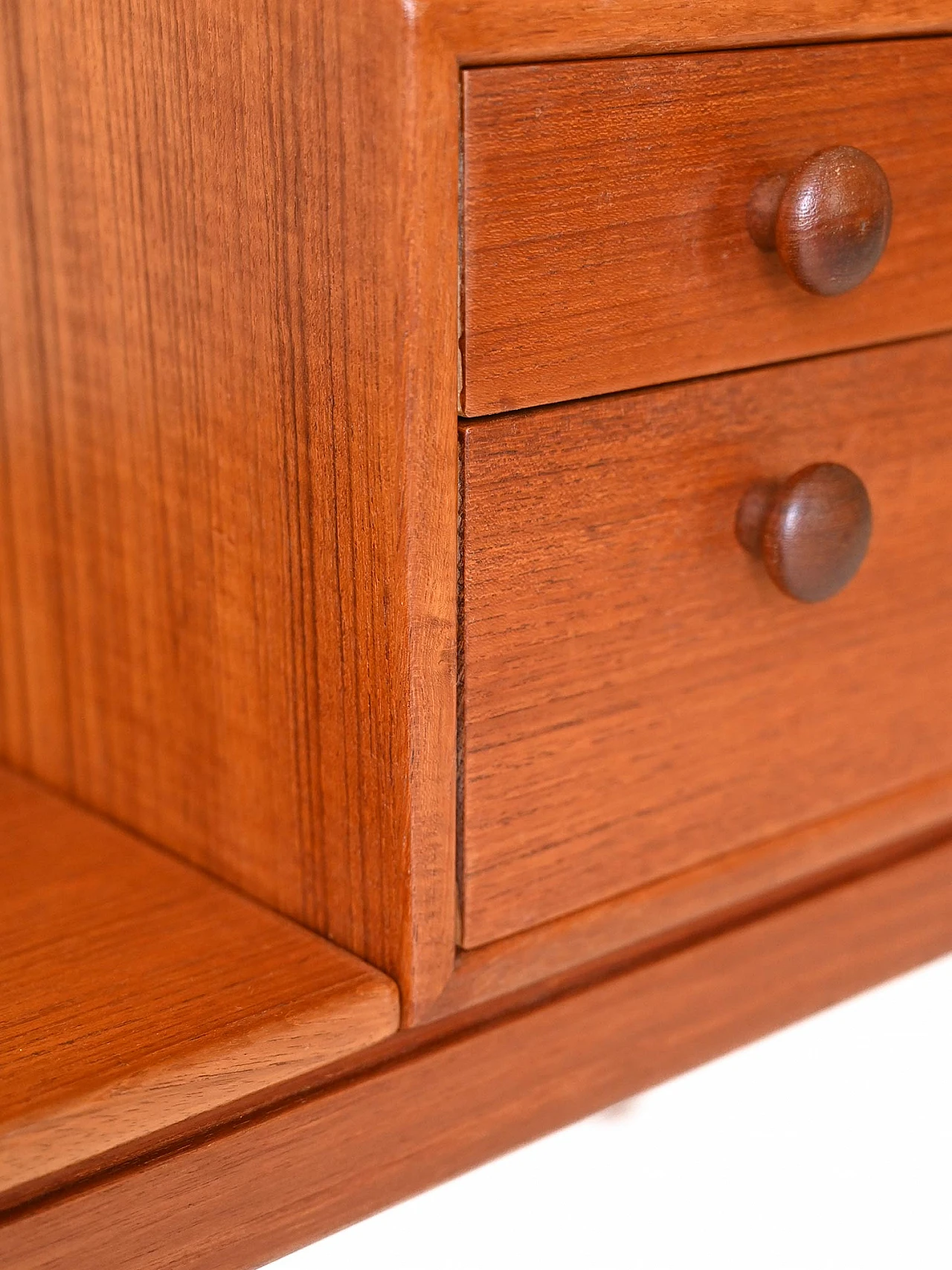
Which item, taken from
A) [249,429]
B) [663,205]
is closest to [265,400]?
[249,429]

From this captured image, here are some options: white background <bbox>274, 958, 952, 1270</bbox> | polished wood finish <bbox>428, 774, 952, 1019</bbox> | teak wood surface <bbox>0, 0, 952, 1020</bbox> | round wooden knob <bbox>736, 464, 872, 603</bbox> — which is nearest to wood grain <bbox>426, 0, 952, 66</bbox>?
teak wood surface <bbox>0, 0, 952, 1020</bbox>

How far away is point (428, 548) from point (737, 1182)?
0.28 m

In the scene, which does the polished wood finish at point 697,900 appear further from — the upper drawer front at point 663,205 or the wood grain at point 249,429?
the upper drawer front at point 663,205

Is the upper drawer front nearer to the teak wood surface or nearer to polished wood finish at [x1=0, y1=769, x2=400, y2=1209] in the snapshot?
the teak wood surface

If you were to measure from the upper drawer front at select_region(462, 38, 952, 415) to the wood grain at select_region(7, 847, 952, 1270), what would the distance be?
0.70 ft

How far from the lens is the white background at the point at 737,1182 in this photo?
0.56 m

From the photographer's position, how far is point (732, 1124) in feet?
2.09

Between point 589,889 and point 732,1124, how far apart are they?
0.15 metres

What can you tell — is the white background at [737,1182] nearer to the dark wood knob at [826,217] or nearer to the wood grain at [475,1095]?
the wood grain at [475,1095]

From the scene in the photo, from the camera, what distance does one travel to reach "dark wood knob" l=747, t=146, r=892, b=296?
1.61 feet

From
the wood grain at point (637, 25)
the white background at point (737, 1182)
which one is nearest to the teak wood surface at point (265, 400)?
the wood grain at point (637, 25)

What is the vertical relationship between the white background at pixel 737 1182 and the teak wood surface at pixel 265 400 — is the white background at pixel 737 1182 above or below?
below

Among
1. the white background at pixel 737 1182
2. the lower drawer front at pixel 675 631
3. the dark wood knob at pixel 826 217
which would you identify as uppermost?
the dark wood knob at pixel 826 217

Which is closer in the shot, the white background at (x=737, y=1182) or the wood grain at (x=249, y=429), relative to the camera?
the wood grain at (x=249, y=429)
